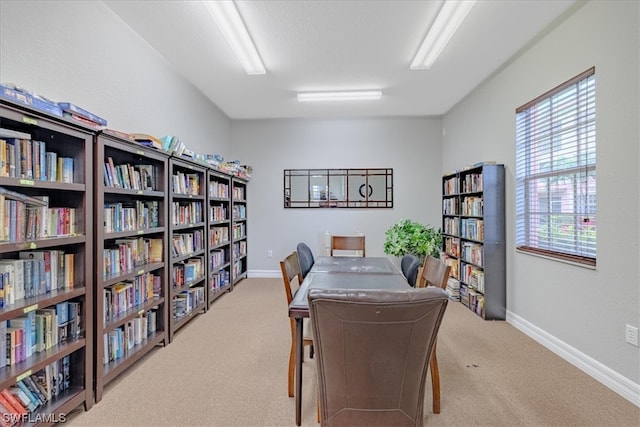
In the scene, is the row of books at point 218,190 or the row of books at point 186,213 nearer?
the row of books at point 186,213

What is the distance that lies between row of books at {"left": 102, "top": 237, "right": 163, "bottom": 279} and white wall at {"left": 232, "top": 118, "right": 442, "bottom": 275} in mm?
2842

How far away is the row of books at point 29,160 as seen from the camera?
1.54 m

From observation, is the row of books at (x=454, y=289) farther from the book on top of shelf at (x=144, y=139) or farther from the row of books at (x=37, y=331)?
the row of books at (x=37, y=331)

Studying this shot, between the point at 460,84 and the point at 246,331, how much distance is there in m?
4.01

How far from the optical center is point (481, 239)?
142 inches

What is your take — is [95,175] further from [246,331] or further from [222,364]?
[246,331]

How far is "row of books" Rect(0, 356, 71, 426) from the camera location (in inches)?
59.9

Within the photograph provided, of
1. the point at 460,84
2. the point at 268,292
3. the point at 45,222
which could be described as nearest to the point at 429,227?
the point at 460,84

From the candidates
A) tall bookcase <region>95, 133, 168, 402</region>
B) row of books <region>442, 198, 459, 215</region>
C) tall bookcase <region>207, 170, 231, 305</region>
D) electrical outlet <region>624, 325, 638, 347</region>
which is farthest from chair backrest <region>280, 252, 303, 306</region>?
row of books <region>442, 198, 459, 215</region>

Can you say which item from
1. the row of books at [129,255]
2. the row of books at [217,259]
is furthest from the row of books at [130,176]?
the row of books at [217,259]

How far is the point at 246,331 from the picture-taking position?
3154 millimetres

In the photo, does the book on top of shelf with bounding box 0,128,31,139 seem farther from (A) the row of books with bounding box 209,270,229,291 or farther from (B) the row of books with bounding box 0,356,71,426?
(A) the row of books with bounding box 209,270,229,291

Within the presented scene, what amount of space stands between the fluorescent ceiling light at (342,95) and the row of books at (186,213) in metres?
2.07

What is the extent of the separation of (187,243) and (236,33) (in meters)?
2.19
